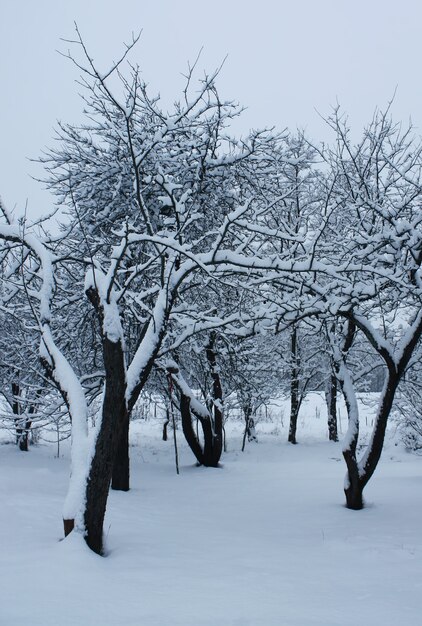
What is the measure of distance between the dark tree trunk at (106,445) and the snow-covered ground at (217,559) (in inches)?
8.0

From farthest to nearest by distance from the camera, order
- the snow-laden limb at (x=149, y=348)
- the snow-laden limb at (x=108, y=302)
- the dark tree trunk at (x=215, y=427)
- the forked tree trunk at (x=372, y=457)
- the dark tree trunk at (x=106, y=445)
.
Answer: the dark tree trunk at (x=215, y=427) → the forked tree trunk at (x=372, y=457) → the snow-laden limb at (x=149, y=348) → the snow-laden limb at (x=108, y=302) → the dark tree trunk at (x=106, y=445)

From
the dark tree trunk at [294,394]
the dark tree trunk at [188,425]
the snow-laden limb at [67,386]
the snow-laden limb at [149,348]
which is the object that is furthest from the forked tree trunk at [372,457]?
the dark tree trunk at [294,394]

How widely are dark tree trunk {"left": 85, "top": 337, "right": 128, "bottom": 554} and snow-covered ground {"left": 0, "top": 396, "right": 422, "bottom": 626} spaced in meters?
0.20

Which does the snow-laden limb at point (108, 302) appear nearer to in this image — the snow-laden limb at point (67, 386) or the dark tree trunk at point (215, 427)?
the snow-laden limb at point (67, 386)

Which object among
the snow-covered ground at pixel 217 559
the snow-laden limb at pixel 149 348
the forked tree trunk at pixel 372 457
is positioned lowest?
the snow-covered ground at pixel 217 559

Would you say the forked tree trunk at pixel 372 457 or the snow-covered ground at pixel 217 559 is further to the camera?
the forked tree trunk at pixel 372 457

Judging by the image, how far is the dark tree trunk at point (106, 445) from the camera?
4.61 meters

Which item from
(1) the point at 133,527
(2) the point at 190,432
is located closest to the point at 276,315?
(1) the point at 133,527

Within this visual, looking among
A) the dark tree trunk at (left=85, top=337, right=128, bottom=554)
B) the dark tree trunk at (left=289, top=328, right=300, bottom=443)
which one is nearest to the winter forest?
the dark tree trunk at (left=85, top=337, right=128, bottom=554)

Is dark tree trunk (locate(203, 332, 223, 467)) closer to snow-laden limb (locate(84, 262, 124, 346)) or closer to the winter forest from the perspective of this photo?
the winter forest

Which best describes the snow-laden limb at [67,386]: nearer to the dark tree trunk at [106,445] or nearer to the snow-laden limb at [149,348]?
the dark tree trunk at [106,445]

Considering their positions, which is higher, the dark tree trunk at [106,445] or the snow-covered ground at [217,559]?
the dark tree trunk at [106,445]

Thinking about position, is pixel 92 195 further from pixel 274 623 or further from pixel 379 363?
pixel 274 623

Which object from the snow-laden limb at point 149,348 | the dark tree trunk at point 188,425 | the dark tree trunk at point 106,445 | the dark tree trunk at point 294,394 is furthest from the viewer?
the dark tree trunk at point 294,394
